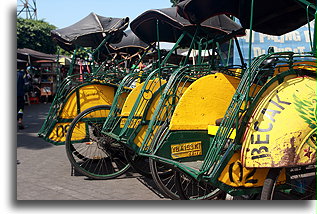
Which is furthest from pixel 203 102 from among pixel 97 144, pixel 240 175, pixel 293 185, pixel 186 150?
pixel 97 144

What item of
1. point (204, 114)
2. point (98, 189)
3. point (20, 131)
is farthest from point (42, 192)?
point (20, 131)

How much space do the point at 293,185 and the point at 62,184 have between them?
9.84ft

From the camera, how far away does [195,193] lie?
14.0 ft

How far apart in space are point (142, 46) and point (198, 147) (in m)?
5.68

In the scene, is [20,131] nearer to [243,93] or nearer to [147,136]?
[147,136]

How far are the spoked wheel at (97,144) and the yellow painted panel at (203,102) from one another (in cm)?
158

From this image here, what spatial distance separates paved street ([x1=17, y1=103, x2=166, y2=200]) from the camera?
4.22 metres

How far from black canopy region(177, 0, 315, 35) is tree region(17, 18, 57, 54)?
15680 millimetres

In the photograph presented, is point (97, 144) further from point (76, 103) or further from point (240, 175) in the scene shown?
point (240, 175)

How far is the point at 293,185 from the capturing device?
9.89ft

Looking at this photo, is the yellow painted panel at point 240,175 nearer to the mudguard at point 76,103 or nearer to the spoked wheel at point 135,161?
the spoked wheel at point 135,161

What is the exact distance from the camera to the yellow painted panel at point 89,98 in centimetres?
540

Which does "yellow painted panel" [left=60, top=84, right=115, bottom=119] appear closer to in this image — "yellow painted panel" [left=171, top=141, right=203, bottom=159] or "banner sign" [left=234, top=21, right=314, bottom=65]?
"yellow painted panel" [left=171, top=141, right=203, bottom=159]

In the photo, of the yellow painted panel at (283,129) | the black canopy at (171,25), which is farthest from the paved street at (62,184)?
the black canopy at (171,25)
